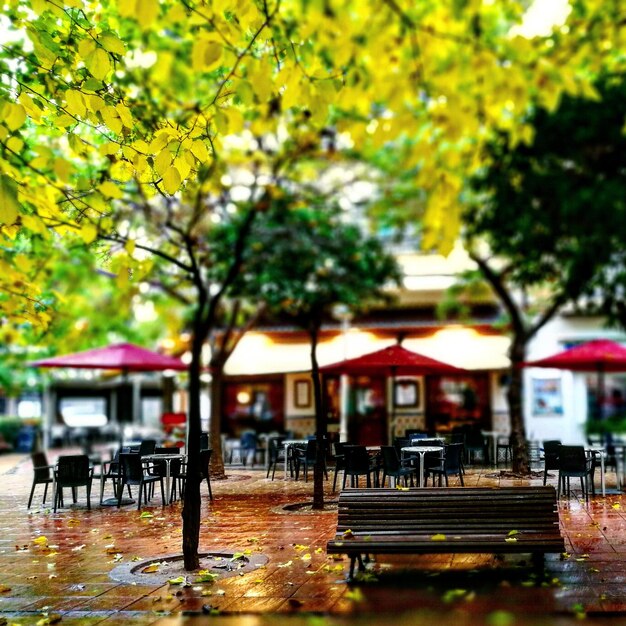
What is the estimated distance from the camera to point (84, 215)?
7.32m

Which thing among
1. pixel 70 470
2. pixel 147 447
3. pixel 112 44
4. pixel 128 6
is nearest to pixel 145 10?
pixel 128 6

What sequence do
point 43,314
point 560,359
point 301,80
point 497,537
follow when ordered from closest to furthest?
point 301,80 → point 497,537 → point 43,314 → point 560,359

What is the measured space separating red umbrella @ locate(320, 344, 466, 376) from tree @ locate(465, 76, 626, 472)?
1.80 metres

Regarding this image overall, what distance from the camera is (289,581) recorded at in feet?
22.8

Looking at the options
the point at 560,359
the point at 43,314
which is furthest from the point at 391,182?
the point at 43,314

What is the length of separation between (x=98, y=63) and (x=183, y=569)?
473 centimetres

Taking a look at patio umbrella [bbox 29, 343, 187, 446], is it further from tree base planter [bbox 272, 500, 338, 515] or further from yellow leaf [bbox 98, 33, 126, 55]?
yellow leaf [bbox 98, 33, 126, 55]

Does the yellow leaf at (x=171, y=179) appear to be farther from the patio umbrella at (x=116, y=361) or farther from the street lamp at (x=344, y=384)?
the street lamp at (x=344, y=384)

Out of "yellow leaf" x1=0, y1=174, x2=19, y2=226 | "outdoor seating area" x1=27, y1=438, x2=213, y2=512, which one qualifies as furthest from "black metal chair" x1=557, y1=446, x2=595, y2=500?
"yellow leaf" x1=0, y1=174, x2=19, y2=226

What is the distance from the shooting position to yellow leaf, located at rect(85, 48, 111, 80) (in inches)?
219

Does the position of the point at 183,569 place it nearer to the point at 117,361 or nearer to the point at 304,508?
the point at 304,508

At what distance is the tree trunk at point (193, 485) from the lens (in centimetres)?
748

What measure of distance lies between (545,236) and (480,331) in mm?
5164

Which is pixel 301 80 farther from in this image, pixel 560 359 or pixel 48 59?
pixel 560 359
